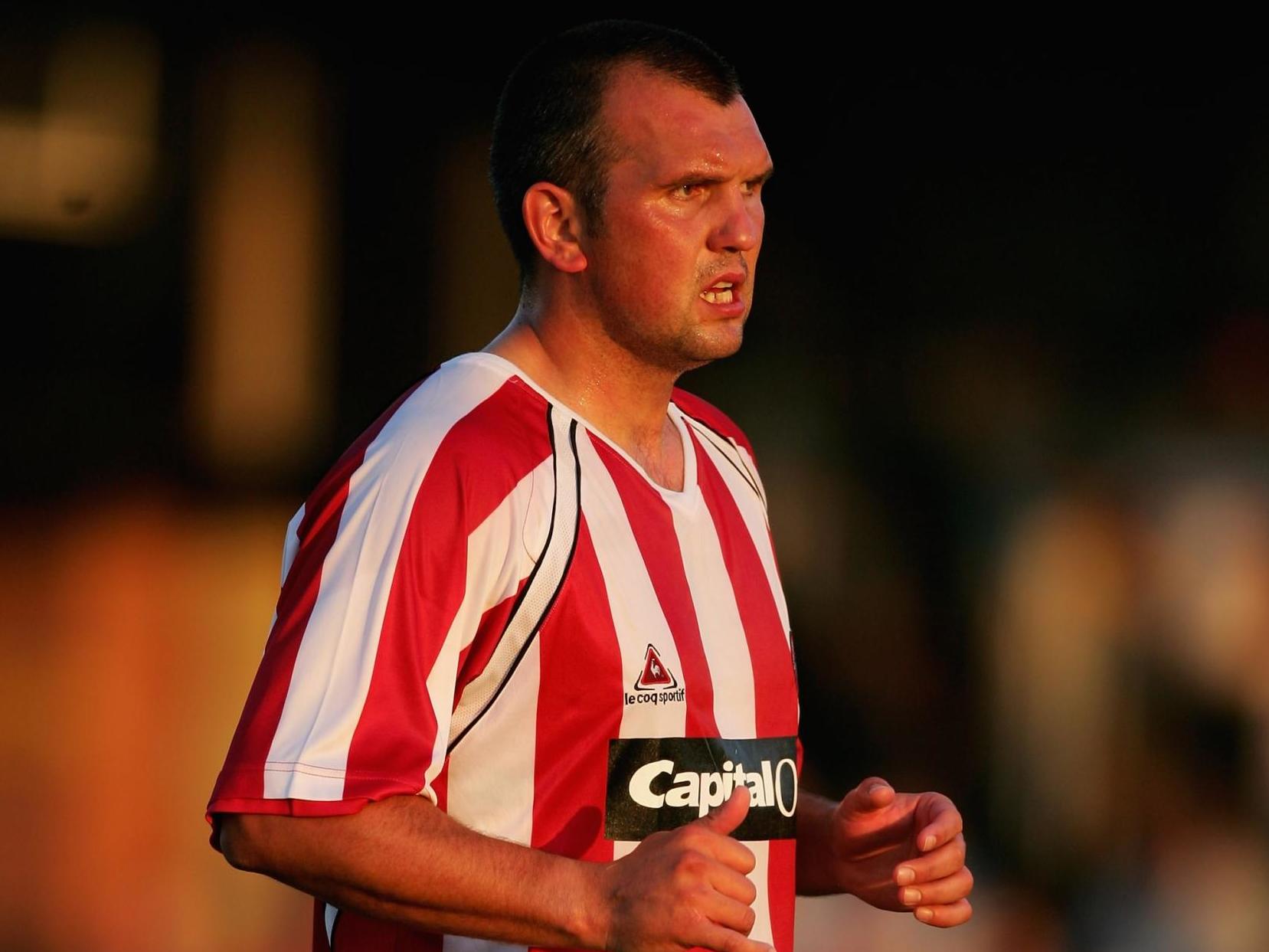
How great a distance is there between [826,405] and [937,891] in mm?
3941

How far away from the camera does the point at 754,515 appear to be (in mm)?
2629

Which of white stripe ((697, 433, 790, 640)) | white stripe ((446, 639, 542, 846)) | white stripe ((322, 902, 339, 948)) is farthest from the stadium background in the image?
white stripe ((446, 639, 542, 846))

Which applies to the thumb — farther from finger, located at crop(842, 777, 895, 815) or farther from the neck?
the neck

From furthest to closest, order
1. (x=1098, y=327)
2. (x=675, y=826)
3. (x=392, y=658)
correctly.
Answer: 1. (x=1098, y=327)
2. (x=675, y=826)
3. (x=392, y=658)

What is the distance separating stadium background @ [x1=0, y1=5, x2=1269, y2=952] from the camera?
500cm

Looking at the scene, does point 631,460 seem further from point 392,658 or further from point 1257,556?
point 1257,556

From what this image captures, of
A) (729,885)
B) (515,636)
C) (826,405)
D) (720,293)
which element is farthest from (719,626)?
(826,405)

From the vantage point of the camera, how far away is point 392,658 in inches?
77.9

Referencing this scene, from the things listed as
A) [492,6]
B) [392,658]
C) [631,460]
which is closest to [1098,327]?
[492,6]

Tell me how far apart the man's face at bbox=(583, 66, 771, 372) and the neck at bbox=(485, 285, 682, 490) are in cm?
3

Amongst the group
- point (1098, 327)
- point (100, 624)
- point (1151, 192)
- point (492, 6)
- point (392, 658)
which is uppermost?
point (492, 6)

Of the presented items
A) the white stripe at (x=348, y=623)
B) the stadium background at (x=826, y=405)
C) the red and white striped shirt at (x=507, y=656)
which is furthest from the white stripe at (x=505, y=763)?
the stadium background at (x=826, y=405)

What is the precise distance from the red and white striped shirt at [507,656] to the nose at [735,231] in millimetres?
319

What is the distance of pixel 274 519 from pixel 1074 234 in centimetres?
311
